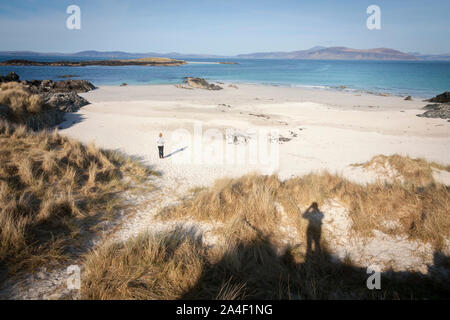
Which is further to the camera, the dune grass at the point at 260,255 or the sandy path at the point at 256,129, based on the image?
the sandy path at the point at 256,129

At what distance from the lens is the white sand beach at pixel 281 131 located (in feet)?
33.4

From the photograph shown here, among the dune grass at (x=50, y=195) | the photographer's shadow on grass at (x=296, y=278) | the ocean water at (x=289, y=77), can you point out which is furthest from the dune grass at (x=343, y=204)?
the ocean water at (x=289, y=77)

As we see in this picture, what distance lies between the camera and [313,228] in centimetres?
512

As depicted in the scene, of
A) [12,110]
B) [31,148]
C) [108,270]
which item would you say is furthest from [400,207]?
[12,110]

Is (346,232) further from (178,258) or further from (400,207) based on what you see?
(178,258)

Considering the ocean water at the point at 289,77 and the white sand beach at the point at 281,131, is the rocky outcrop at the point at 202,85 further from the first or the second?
the white sand beach at the point at 281,131

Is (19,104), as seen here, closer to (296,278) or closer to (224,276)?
(224,276)

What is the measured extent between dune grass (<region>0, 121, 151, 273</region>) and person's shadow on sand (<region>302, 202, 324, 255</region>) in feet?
14.4

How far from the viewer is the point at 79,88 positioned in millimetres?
31344

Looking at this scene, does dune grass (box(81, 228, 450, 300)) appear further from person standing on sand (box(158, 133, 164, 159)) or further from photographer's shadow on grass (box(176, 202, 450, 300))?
person standing on sand (box(158, 133, 164, 159))

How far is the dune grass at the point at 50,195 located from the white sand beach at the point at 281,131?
83.9 inches

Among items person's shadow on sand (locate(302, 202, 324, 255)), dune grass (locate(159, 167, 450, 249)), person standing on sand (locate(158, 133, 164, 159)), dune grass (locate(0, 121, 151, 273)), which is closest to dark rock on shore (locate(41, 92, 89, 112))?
dune grass (locate(0, 121, 151, 273))

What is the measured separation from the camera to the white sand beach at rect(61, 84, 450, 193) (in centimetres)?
1017

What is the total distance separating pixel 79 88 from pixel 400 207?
36.7m
